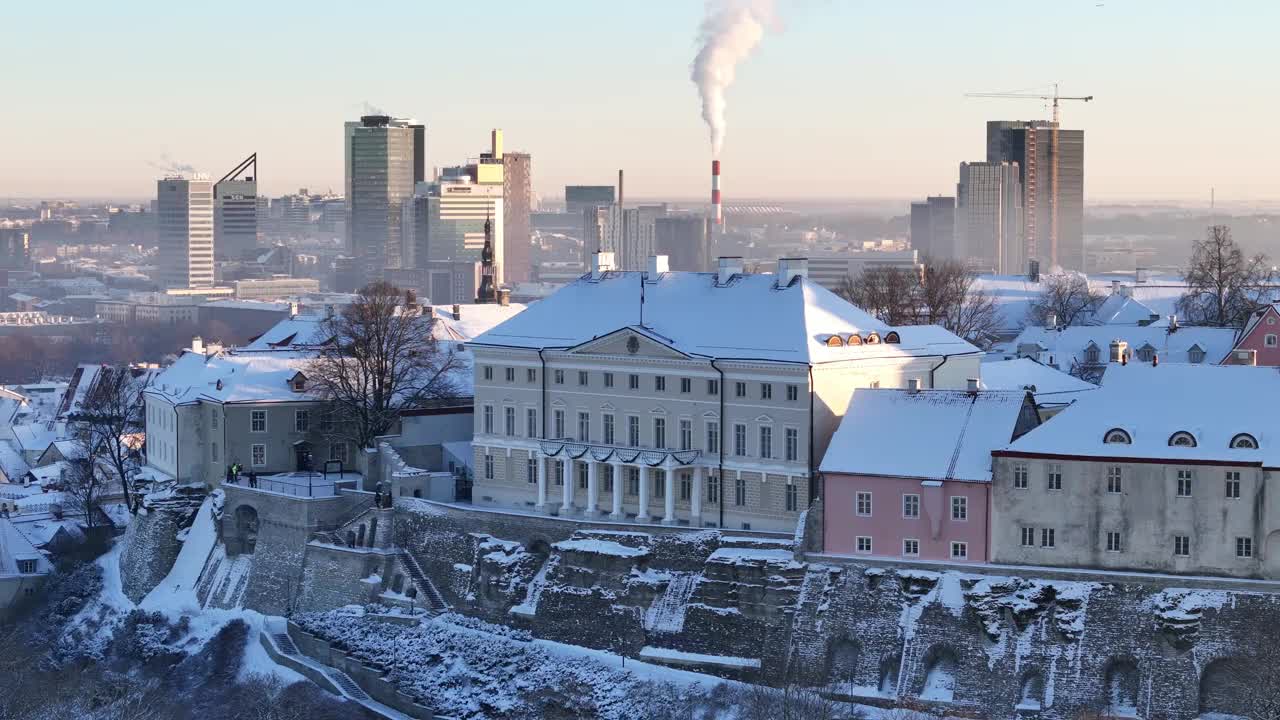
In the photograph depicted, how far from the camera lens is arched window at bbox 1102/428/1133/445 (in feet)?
222

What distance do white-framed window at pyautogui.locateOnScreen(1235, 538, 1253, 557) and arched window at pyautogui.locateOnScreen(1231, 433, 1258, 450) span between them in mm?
2553

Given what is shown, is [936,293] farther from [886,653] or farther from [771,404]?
[886,653]

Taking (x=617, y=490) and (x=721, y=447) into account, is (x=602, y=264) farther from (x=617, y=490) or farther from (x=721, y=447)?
(x=721, y=447)

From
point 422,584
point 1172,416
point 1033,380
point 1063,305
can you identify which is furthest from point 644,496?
point 1063,305

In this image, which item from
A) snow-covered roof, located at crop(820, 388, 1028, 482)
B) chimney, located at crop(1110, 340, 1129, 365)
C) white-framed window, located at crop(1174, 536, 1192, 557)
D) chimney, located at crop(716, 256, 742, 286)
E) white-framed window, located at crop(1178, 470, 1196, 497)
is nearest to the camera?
white-framed window, located at crop(1174, 536, 1192, 557)

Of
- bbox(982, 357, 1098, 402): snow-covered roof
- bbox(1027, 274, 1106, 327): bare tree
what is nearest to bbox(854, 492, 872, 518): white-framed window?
bbox(982, 357, 1098, 402): snow-covered roof

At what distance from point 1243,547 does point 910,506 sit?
972 cm

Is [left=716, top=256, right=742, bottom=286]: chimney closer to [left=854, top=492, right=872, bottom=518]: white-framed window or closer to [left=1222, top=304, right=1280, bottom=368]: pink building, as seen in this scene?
[left=854, top=492, right=872, bottom=518]: white-framed window

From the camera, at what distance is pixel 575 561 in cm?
7650

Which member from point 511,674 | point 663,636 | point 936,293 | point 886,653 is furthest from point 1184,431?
point 936,293

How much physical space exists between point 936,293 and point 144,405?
3892cm

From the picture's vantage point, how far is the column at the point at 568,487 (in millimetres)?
80750

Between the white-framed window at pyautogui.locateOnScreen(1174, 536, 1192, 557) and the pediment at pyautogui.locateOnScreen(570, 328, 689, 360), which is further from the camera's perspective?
the pediment at pyautogui.locateOnScreen(570, 328, 689, 360)

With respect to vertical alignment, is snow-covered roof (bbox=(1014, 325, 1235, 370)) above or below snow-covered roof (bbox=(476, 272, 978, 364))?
below
